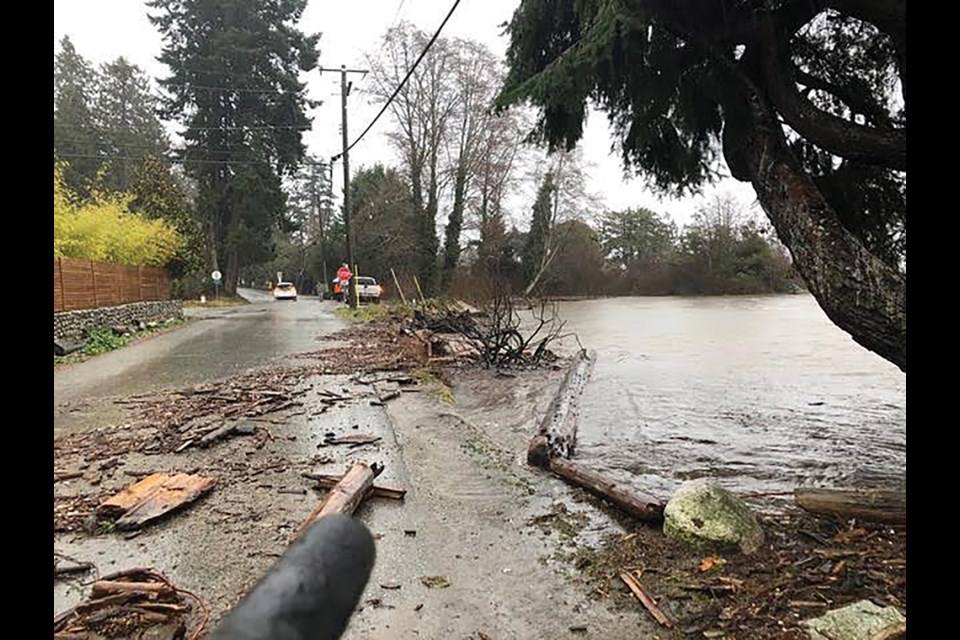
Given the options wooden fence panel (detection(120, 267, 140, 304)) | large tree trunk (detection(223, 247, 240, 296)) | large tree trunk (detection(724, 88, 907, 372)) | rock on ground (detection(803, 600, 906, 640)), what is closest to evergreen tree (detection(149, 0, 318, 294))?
large tree trunk (detection(223, 247, 240, 296))

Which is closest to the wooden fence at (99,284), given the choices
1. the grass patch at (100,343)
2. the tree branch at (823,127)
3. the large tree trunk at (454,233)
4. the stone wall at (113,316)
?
the stone wall at (113,316)

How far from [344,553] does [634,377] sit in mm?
11881

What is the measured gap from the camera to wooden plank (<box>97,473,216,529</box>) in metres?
3.80

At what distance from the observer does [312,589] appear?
556 millimetres

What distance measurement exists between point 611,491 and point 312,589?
4.23 meters

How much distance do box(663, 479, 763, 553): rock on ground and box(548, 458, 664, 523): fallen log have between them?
0.57 ft

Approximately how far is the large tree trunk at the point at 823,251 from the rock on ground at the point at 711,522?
1.37 meters

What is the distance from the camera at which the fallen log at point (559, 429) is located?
5.60 m

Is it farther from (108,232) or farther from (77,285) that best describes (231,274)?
(77,285)

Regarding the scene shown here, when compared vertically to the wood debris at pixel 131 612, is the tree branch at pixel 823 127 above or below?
above

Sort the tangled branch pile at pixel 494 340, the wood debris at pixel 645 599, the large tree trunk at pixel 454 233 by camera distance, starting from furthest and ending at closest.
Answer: the large tree trunk at pixel 454 233 → the tangled branch pile at pixel 494 340 → the wood debris at pixel 645 599

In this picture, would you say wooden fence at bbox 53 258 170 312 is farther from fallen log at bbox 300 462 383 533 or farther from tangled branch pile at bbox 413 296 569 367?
fallen log at bbox 300 462 383 533

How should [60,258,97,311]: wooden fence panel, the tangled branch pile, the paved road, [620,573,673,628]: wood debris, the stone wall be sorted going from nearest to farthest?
[620,573,673,628]: wood debris, the paved road, the stone wall, [60,258,97,311]: wooden fence panel, the tangled branch pile

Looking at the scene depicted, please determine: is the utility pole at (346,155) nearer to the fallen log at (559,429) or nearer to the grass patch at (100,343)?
the grass patch at (100,343)
